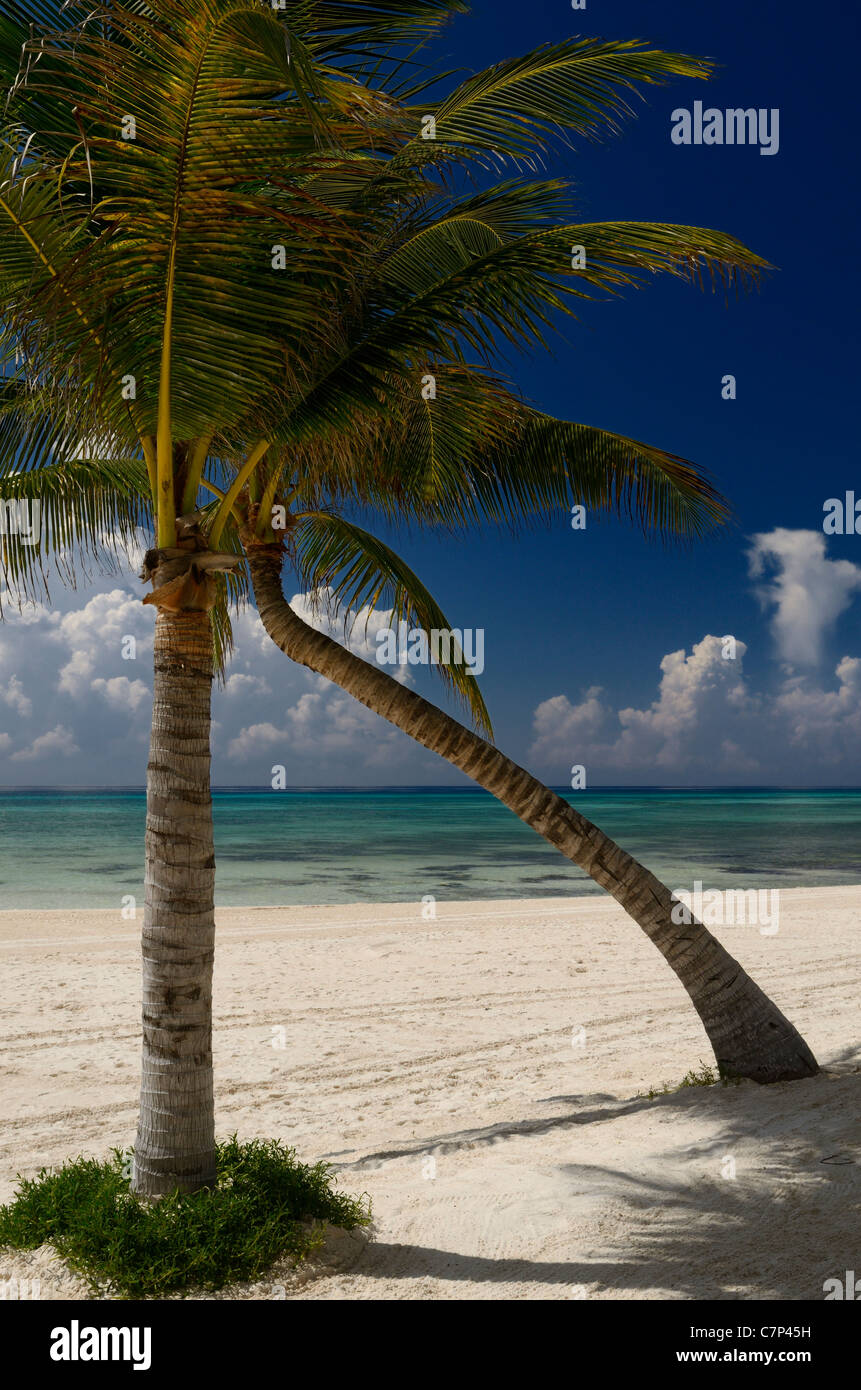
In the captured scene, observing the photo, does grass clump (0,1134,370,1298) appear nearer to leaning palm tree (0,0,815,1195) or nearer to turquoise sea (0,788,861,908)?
leaning palm tree (0,0,815,1195)

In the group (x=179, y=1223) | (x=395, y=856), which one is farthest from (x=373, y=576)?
(x=395, y=856)

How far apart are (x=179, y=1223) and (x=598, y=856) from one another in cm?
338

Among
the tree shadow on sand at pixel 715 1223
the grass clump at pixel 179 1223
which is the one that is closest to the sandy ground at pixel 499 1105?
the tree shadow on sand at pixel 715 1223

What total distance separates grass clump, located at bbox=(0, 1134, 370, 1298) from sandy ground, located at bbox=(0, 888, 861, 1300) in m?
0.13

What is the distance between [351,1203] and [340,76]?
5.43m

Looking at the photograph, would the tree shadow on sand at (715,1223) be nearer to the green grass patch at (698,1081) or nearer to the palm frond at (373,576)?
the green grass patch at (698,1081)

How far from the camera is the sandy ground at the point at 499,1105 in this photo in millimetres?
4145

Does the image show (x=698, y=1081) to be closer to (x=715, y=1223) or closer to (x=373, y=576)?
(x=715, y=1223)

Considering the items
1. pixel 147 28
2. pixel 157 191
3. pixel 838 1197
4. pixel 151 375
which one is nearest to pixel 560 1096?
pixel 838 1197

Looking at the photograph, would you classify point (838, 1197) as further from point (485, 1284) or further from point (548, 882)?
point (548, 882)

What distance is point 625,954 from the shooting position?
1318 centimetres

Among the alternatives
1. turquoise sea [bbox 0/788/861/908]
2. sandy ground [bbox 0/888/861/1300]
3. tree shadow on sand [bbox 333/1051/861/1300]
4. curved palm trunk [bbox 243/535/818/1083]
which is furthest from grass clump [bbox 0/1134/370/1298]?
turquoise sea [bbox 0/788/861/908]

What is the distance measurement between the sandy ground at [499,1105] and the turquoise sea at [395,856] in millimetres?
12106

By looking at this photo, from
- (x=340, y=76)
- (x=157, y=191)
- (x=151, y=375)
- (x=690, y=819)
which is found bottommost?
(x=690, y=819)
